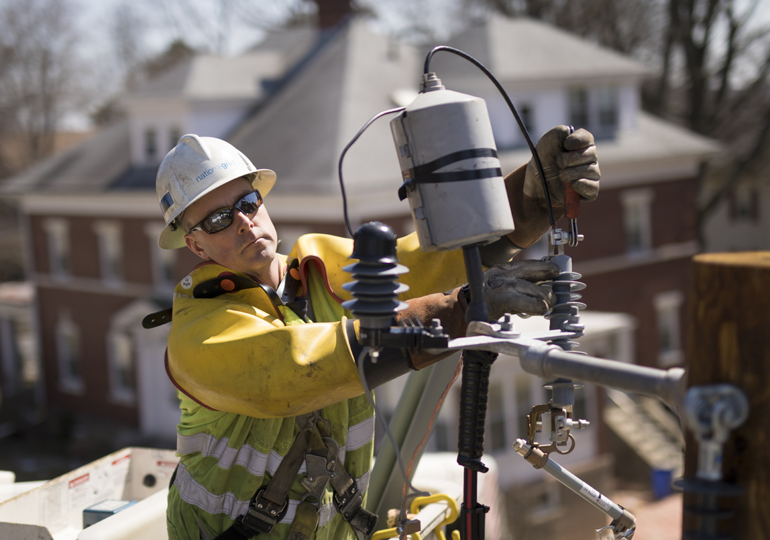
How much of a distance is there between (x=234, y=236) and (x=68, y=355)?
21691mm

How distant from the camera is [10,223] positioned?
117 feet

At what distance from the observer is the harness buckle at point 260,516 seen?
8.32 feet

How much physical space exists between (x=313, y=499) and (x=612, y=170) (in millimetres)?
17558

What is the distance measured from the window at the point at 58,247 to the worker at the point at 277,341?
20646 mm

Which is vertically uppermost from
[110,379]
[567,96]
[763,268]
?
[567,96]

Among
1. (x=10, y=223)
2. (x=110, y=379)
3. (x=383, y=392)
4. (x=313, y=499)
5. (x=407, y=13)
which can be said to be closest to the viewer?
(x=313, y=499)

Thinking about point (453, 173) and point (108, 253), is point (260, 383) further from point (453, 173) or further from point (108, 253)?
point (108, 253)

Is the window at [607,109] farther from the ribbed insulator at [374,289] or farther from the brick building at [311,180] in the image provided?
the ribbed insulator at [374,289]

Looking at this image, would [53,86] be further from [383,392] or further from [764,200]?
[764,200]

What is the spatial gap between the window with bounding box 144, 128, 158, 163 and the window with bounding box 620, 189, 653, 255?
13.2m

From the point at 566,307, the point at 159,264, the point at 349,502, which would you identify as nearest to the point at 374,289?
the point at 566,307

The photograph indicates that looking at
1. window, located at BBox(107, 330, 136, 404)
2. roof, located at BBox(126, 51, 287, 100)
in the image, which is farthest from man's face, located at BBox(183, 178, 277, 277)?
window, located at BBox(107, 330, 136, 404)

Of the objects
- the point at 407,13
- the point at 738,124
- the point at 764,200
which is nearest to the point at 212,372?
the point at 738,124

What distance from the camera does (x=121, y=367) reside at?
20328 mm
